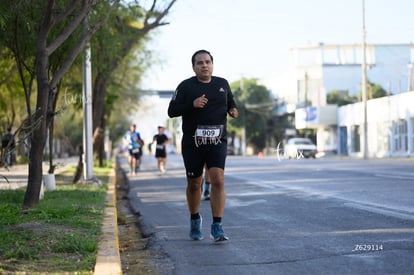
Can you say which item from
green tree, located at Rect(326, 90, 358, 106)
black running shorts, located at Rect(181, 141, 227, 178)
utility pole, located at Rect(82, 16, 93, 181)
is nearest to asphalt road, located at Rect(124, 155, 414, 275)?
black running shorts, located at Rect(181, 141, 227, 178)

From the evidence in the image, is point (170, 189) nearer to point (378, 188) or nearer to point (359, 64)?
point (378, 188)

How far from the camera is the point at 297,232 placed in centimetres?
852

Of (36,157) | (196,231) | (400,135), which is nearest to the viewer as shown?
(196,231)

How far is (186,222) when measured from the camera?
10344mm

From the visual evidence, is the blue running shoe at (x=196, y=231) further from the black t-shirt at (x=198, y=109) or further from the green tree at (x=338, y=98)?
the green tree at (x=338, y=98)

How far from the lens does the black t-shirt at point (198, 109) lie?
26.0 ft

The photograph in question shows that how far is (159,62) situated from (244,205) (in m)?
22.5

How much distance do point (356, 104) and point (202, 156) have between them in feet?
160

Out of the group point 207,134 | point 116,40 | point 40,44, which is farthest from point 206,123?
point 116,40

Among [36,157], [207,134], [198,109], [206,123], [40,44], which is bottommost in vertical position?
[36,157]

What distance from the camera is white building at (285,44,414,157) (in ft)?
162

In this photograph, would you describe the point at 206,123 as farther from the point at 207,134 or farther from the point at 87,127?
the point at 87,127

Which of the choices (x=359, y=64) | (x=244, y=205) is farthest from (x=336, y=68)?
(x=244, y=205)

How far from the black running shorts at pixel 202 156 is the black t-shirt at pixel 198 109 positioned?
10 cm
